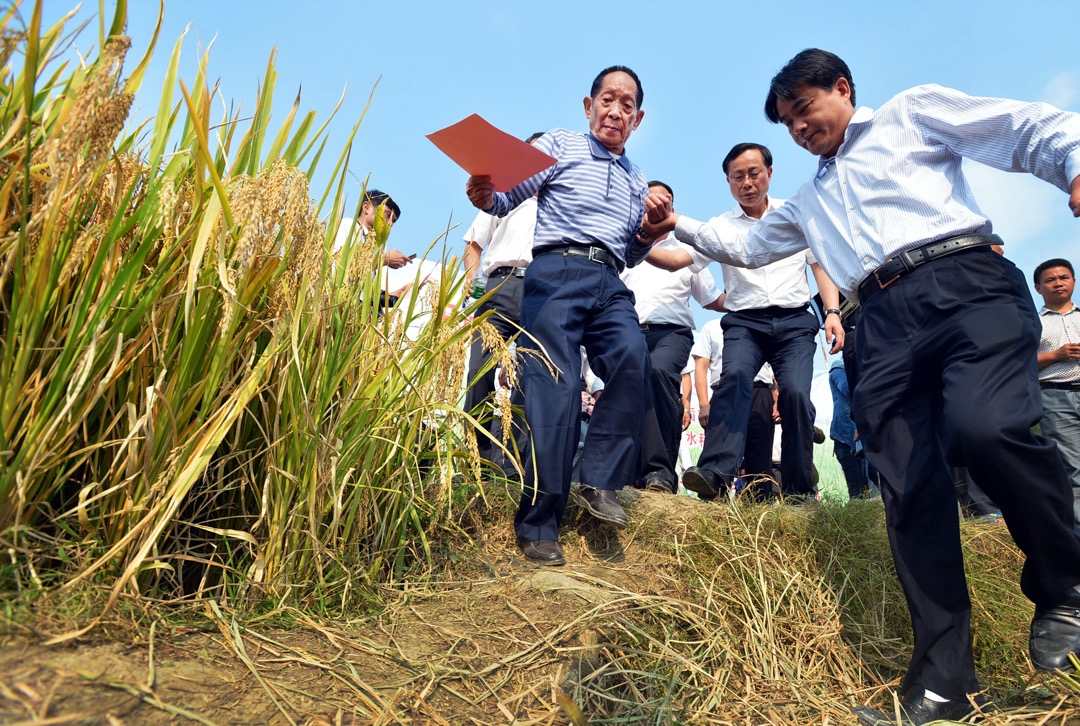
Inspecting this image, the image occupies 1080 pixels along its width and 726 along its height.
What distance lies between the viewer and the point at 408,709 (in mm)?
1612

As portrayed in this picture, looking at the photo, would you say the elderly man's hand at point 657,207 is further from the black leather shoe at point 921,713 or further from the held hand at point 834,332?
the black leather shoe at point 921,713

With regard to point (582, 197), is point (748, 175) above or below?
above

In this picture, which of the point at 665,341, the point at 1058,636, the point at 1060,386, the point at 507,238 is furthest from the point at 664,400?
the point at 1058,636

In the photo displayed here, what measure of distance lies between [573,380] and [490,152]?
2.85 feet

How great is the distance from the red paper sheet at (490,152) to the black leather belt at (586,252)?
0.38 meters

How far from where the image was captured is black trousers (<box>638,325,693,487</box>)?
4328 mm

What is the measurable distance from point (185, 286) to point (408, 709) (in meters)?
1.03

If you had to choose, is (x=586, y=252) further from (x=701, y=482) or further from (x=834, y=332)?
(x=834, y=332)

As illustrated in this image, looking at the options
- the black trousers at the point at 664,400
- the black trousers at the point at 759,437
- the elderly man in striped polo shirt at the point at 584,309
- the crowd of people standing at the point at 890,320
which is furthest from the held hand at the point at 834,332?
the elderly man in striped polo shirt at the point at 584,309

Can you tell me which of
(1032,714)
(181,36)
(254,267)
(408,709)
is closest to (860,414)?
(1032,714)

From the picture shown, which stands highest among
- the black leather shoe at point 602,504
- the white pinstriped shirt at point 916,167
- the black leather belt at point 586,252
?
the white pinstriped shirt at point 916,167

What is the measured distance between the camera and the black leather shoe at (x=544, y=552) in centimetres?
266

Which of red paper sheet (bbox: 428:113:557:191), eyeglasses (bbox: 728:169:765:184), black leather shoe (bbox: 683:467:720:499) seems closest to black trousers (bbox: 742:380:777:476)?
black leather shoe (bbox: 683:467:720:499)

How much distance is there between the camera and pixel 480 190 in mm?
2965
